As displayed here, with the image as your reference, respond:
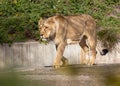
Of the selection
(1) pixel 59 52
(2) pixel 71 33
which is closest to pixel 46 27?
(1) pixel 59 52

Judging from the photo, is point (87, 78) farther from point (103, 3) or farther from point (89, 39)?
point (103, 3)

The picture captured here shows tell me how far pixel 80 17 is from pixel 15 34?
2949 mm

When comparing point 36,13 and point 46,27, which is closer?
point 46,27

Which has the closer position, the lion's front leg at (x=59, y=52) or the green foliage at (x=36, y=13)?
the lion's front leg at (x=59, y=52)

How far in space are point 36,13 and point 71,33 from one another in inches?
141

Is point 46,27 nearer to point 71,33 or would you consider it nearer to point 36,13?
point 71,33

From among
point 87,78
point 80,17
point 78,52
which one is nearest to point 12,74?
point 87,78

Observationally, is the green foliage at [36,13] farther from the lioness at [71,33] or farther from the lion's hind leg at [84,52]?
the lioness at [71,33]

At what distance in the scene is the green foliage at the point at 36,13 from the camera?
11.8 metres

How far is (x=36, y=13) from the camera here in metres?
12.5

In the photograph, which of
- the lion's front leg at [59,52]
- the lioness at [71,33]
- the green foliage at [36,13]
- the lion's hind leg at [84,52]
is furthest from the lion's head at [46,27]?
the green foliage at [36,13]

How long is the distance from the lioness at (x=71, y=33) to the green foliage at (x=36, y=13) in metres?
2.06

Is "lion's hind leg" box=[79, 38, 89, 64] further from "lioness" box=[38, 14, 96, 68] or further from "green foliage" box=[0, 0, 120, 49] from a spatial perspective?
"green foliage" box=[0, 0, 120, 49]

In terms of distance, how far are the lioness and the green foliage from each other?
206 centimetres
